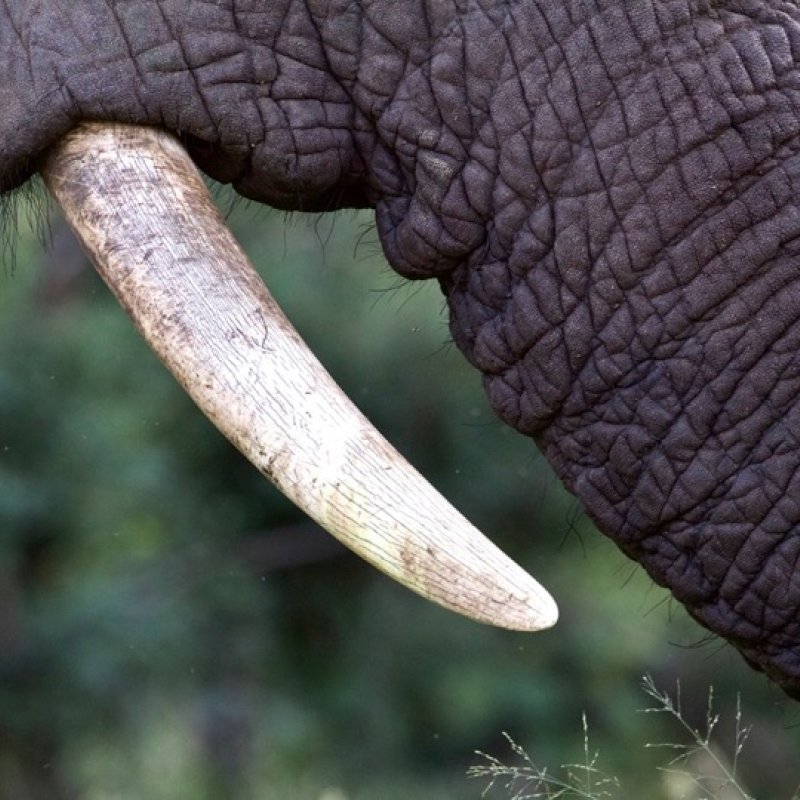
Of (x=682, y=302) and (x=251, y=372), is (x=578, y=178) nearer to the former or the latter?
(x=682, y=302)

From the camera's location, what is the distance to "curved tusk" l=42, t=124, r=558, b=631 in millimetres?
2301

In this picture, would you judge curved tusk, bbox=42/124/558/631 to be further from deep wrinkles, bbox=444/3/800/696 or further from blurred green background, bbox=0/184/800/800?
blurred green background, bbox=0/184/800/800

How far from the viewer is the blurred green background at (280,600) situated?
5.88 m

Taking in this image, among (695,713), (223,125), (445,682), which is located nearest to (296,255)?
(445,682)

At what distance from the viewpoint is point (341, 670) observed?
6395mm

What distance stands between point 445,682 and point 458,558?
3963 mm

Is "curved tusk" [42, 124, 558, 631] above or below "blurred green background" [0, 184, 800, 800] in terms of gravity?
above

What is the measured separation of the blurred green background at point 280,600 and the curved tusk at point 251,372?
322cm

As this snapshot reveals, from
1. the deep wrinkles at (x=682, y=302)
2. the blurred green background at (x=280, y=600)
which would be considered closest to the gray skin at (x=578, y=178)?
the deep wrinkles at (x=682, y=302)

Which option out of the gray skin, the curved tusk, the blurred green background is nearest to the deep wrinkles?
the gray skin

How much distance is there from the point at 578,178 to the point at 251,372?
0.43m

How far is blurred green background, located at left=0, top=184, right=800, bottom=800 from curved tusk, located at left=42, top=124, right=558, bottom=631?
3.22m

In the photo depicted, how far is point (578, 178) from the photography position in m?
2.49

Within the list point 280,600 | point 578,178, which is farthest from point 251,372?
point 280,600
